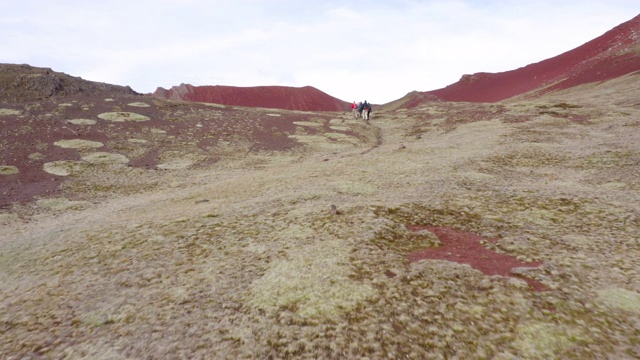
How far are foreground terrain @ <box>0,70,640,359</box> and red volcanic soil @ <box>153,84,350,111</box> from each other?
331 ft

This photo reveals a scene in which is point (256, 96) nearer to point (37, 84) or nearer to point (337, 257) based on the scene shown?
point (37, 84)

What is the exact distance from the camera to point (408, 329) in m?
6.98

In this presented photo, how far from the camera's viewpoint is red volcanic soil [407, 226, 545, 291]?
922 centimetres

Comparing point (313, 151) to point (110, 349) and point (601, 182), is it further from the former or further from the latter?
point (110, 349)

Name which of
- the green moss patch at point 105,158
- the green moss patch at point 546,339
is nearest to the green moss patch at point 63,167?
the green moss patch at point 105,158

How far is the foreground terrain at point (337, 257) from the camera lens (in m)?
6.84

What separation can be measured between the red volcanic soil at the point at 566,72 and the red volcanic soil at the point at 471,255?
244ft

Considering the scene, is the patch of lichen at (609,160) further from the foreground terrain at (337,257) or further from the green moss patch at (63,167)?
the green moss patch at (63,167)

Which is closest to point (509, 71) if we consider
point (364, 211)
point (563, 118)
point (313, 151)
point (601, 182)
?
point (563, 118)

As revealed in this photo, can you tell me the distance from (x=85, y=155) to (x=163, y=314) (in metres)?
27.0

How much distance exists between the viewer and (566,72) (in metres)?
85.9

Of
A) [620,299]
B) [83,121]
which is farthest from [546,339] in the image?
[83,121]

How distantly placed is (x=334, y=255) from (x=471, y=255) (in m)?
4.01

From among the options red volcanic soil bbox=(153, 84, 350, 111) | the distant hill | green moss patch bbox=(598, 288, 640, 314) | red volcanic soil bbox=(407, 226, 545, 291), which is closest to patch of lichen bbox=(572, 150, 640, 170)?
red volcanic soil bbox=(407, 226, 545, 291)
